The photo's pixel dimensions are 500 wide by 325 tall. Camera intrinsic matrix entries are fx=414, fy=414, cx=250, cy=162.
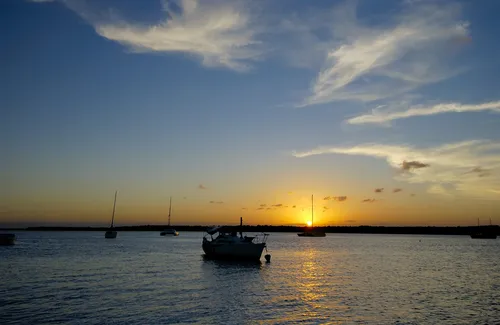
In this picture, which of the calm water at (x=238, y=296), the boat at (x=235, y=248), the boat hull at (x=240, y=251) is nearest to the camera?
the calm water at (x=238, y=296)

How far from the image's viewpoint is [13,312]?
27.7 metres

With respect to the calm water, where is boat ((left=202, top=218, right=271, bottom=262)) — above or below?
above

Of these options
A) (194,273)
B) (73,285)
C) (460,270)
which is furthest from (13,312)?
(460,270)

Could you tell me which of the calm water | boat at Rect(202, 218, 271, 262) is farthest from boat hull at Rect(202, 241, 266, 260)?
the calm water

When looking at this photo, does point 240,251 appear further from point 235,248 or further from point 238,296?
point 238,296

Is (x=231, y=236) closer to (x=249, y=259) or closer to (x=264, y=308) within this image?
(x=249, y=259)

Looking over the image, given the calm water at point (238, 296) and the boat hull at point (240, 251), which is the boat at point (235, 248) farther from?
the calm water at point (238, 296)

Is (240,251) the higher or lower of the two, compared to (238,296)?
higher

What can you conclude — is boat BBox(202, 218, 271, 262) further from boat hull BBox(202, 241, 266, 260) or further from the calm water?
the calm water

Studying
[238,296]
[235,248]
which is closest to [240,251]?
[235,248]

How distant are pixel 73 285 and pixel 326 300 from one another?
2437cm

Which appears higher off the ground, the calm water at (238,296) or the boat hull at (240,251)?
the boat hull at (240,251)

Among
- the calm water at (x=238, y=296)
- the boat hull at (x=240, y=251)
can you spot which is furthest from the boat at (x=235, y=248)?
the calm water at (x=238, y=296)

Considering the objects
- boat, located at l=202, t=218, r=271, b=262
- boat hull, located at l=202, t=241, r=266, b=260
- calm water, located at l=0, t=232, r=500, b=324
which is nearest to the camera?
calm water, located at l=0, t=232, r=500, b=324
